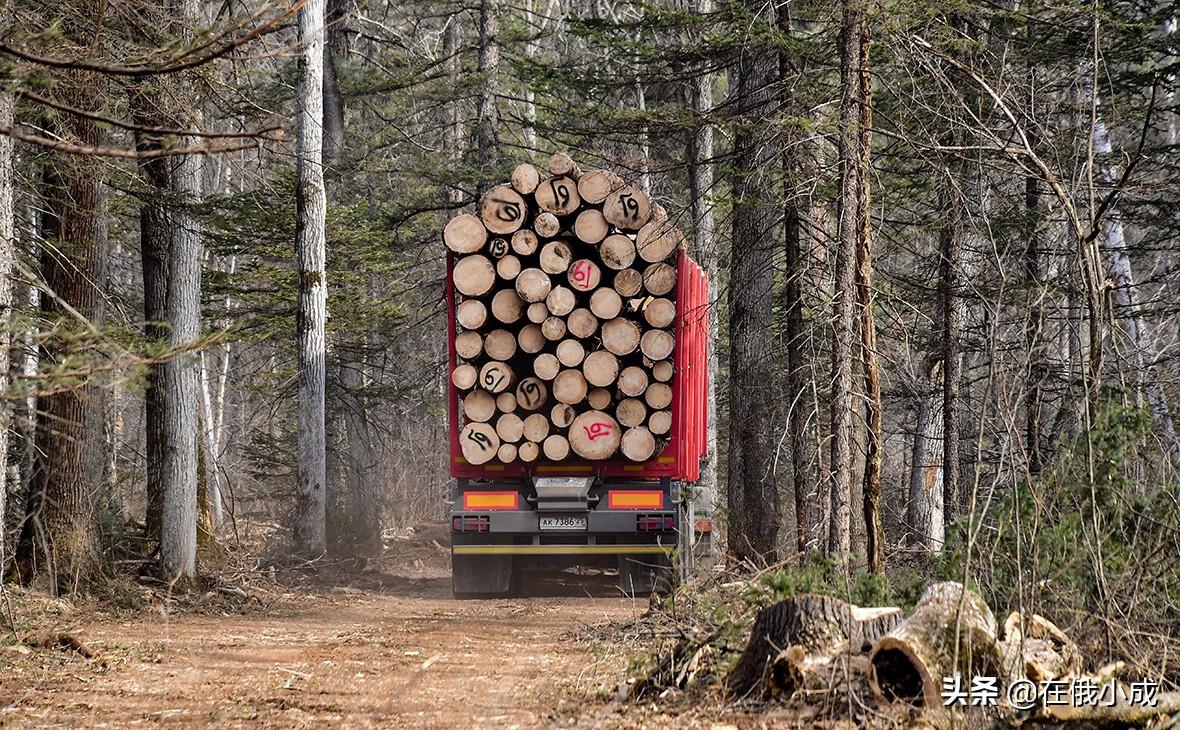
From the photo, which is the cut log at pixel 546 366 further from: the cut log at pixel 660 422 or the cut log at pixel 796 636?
the cut log at pixel 796 636

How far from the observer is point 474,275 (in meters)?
11.5

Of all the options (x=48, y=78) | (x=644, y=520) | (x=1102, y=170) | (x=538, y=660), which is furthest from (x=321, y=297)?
(x=48, y=78)

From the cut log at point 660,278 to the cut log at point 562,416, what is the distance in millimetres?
1498

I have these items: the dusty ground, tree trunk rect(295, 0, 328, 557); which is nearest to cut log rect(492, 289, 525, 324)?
the dusty ground

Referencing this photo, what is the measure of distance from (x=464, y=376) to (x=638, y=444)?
192 centimetres

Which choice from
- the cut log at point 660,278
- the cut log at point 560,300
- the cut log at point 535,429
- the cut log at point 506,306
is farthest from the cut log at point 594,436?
the cut log at point 660,278

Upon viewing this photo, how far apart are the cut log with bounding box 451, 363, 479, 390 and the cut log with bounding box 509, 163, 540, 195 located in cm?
188

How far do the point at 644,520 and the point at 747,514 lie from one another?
1.85m

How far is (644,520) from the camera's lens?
1170cm

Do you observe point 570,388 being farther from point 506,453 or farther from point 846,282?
point 846,282

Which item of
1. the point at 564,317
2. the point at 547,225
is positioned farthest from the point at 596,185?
the point at 564,317

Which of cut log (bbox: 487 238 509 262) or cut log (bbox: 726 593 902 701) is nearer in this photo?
cut log (bbox: 726 593 902 701)

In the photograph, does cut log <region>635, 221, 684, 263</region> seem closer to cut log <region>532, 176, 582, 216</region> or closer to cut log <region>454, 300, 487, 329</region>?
cut log <region>532, 176, 582, 216</region>

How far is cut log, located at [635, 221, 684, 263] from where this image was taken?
36.8 ft
